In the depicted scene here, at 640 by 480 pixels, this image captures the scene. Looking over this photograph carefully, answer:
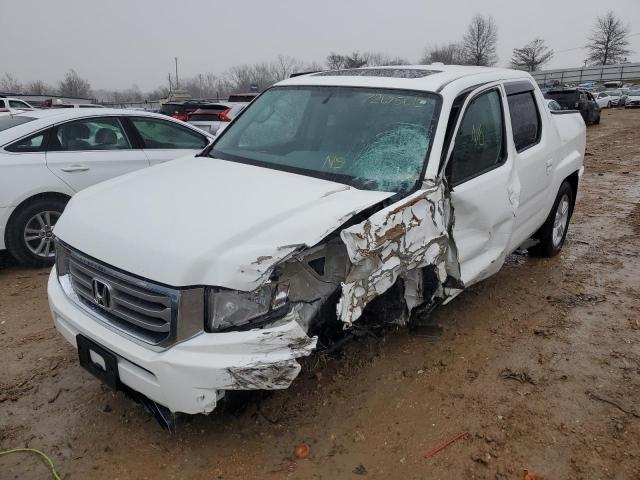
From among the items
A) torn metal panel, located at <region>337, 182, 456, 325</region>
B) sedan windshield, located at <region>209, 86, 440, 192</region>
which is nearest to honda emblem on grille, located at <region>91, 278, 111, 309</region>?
torn metal panel, located at <region>337, 182, 456, 325</region>

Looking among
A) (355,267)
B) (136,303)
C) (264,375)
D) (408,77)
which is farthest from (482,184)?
(136,303)

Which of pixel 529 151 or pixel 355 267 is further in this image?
pixel 529 151

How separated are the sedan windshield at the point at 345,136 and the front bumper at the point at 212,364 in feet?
3.58

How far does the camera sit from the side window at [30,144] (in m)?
4.92

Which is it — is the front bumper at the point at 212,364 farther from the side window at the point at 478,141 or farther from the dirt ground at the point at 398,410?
the side window at the point at 478,141

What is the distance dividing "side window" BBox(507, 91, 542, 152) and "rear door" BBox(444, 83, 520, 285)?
212mm

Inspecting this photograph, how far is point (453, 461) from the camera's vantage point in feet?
8.32

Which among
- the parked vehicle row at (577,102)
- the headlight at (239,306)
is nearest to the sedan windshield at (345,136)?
the headlight at (239,306)

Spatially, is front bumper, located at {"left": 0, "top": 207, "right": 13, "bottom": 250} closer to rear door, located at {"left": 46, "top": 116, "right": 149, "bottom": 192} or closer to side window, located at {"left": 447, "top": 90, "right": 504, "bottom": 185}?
rear door, located at {"left": 46, "top": 116, "right": 149, "bottom": 192}

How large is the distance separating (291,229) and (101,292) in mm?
1011

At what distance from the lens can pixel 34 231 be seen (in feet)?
16.4

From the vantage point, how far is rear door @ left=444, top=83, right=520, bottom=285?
3.26 metres

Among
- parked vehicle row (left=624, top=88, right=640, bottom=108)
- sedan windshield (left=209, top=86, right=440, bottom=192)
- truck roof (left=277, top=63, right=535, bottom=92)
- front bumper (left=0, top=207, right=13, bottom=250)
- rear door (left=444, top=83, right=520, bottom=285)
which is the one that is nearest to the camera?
sedan windshield (left=209, top=86, right=440, bottom=192)

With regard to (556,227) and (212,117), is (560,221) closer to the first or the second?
(556,227)
